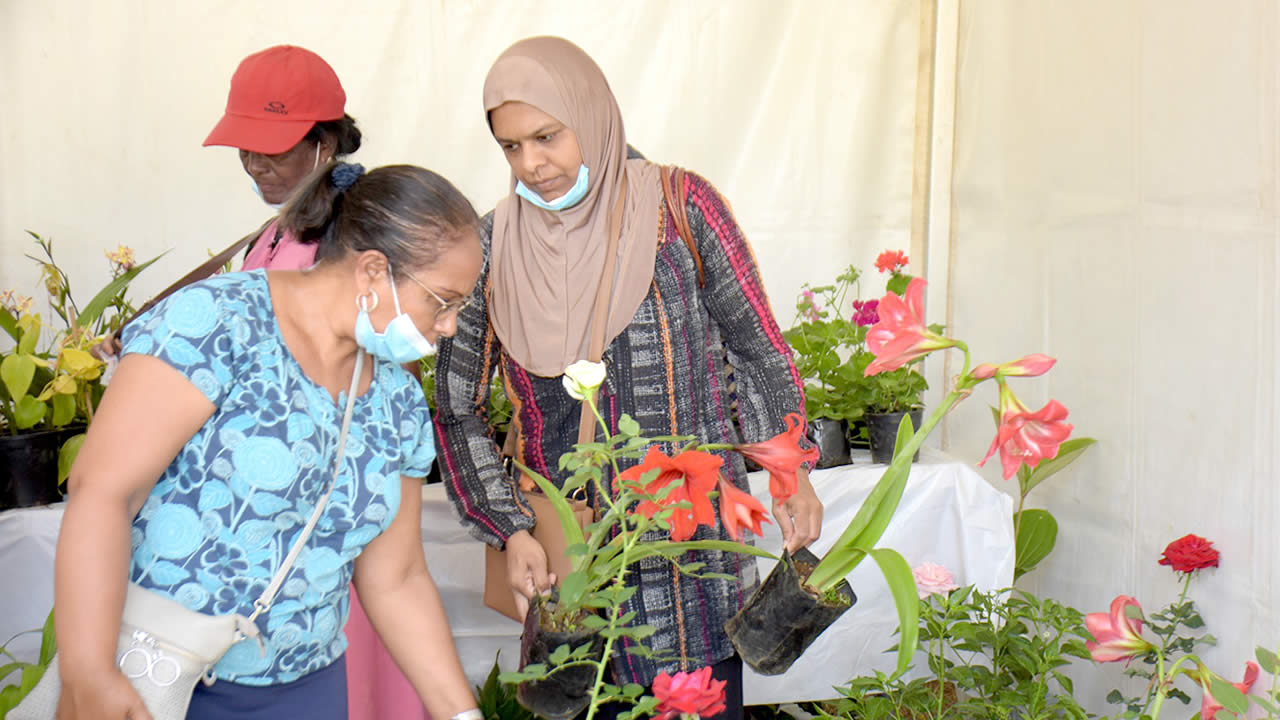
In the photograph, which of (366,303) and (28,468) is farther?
(28,468)

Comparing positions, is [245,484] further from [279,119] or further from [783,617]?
[279,119]

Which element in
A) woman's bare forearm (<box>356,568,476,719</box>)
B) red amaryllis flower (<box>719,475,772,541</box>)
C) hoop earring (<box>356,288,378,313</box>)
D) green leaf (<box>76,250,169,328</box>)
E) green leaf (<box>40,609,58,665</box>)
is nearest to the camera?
Answer: red amaryllis flower (<box>719,475,772,541</box>)

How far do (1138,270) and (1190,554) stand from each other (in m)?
0.56

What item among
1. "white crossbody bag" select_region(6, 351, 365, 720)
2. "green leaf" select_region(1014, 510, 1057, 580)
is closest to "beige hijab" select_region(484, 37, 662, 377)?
"white crossbody bag" select_region(6, 351, 365, 720)

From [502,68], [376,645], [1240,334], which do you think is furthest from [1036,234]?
[376,645]

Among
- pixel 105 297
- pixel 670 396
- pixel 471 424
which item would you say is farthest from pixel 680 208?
pixel 105 297

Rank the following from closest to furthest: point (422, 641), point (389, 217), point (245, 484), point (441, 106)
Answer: point (245, 484) < point (389, 217) < point (422, 641) < point (441, 106)

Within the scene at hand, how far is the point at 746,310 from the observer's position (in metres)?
1.62

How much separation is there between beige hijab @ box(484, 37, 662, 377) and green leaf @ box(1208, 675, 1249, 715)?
864mm

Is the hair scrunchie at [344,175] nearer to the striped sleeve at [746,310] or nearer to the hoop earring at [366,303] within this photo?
the hoop earring at [366,303]

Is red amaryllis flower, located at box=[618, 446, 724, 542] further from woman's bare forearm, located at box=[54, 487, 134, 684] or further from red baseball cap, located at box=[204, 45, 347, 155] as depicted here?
red baseball cap, located at box=[204, 45, 347, 155]

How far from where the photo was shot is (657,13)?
2752 mm

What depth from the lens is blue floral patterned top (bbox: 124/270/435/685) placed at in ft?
3.54

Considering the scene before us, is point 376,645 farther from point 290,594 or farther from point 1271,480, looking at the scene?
point 1271,480
